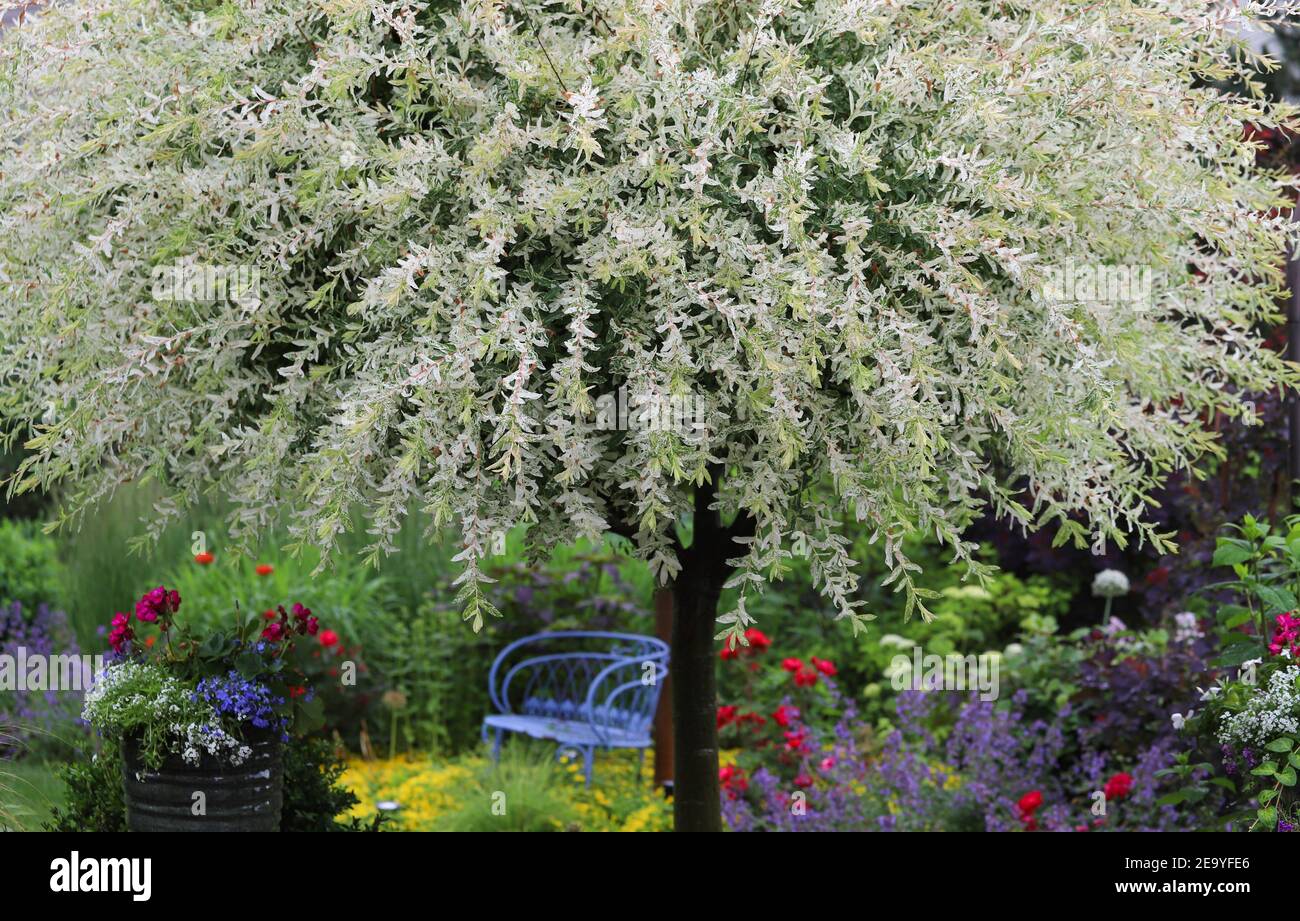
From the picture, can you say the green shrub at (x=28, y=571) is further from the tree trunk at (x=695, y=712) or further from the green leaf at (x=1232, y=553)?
the green leaf at (x=1232, y=553)

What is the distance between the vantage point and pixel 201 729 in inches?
142

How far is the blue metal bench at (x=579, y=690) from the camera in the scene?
614 cm

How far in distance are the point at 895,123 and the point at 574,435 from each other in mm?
1021

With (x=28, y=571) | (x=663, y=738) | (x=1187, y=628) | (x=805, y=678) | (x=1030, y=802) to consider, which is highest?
(x=28, y=571)

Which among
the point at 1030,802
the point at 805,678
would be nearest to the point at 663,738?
the point at 805,678

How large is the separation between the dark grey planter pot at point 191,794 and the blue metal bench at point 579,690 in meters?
2.36

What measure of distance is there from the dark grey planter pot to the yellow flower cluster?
161 cm

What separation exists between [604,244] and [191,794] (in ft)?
6.44

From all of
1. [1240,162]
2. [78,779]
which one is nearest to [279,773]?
[78,779]

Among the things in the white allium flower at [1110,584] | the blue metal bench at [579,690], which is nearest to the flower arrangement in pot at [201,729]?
the blue metal bench at [579,690]

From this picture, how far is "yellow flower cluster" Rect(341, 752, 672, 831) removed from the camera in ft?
18.9

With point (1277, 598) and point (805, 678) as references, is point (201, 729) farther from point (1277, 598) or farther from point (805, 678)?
point (805, 678)
